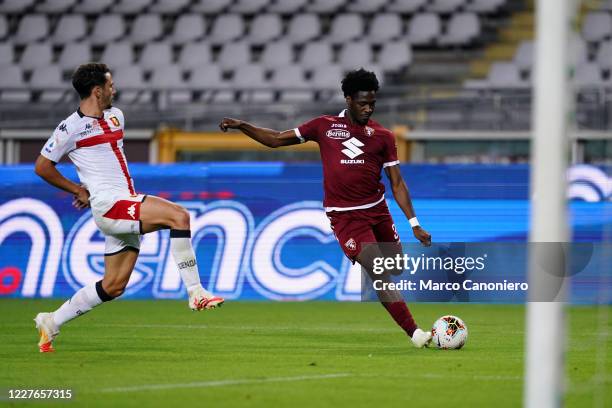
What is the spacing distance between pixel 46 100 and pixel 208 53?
355 cm

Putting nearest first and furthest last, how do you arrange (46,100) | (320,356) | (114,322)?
(320,356) < (114,322) < (46,100)

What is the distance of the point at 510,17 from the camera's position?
2666 cm

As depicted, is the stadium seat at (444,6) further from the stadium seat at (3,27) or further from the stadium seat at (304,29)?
the stadium seat at (3,27)

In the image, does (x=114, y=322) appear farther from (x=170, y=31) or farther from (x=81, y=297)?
(x=170, y=31)

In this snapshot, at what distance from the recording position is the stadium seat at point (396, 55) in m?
25.4

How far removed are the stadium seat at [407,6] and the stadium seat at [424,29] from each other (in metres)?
0.35

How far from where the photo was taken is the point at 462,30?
26.0m

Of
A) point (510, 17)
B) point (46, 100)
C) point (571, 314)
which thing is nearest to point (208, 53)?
point (46, 100)

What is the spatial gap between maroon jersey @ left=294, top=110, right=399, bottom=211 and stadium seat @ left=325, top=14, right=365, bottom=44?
15886mm

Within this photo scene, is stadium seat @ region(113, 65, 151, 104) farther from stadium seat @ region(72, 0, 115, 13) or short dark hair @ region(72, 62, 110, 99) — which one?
short dark hair @ region(72, 62, 110, 99)

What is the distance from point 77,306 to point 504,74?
54.2 ft

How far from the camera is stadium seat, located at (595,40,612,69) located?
24.7m

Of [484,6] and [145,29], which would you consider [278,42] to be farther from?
[484,6]

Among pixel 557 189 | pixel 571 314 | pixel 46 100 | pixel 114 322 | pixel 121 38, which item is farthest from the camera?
pixel 121 38
